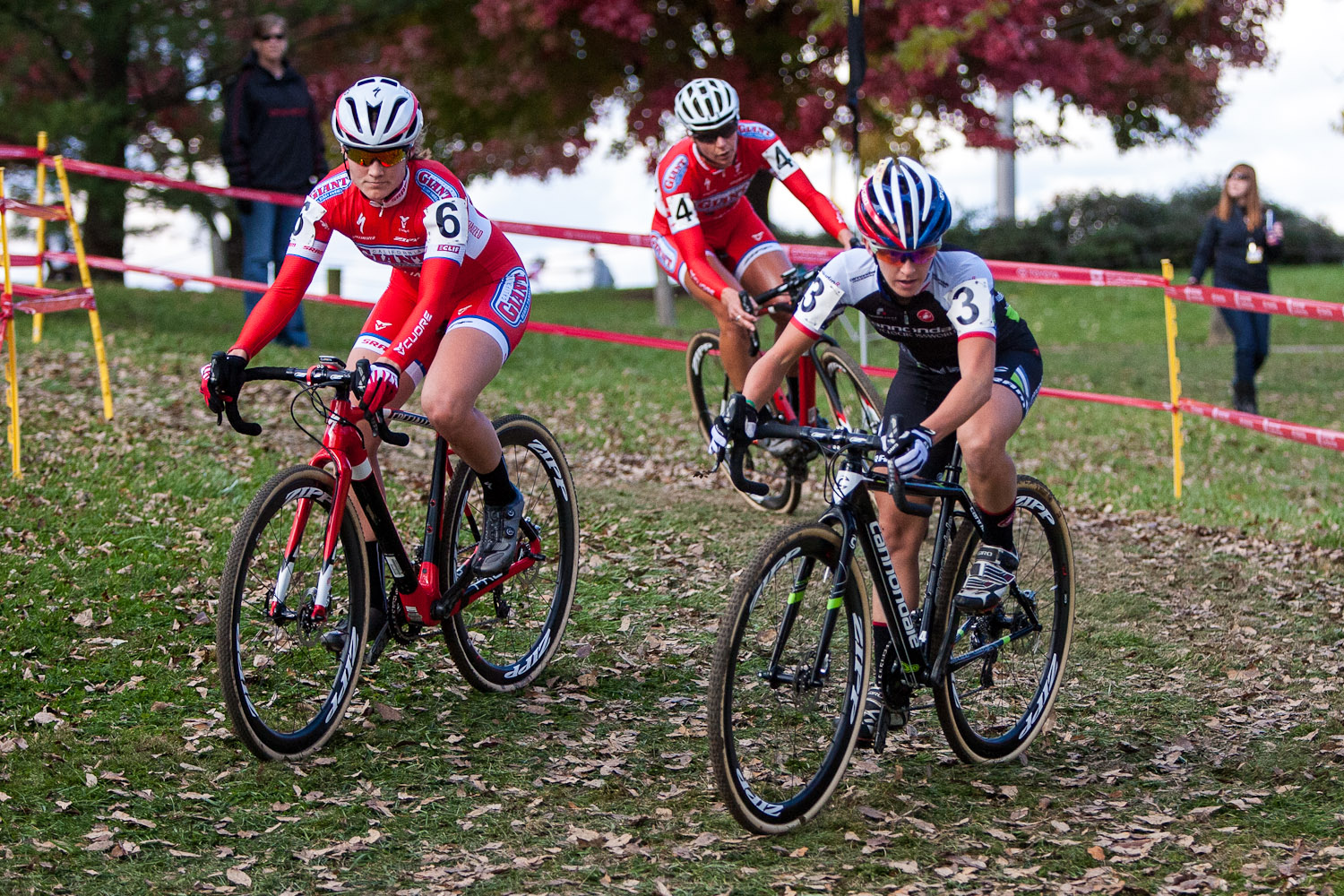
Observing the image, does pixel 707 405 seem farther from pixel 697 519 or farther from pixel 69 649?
pixel 69 649

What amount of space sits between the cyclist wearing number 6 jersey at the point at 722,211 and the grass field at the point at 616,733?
4.63ft

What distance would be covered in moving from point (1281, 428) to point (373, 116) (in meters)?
6.08

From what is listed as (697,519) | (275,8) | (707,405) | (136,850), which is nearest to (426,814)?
(136,850)

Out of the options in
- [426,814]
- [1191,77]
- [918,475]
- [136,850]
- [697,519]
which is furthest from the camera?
[1191,77]

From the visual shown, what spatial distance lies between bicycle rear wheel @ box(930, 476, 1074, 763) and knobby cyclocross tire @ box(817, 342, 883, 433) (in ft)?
8.44

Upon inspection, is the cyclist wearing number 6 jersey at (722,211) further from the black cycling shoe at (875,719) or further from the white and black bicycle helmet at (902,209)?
the black cycling shoe at (875,719)

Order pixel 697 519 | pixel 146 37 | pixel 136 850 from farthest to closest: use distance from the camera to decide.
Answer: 1. pixel 146 37
2. pixel 697 519
3. pixel 136 850

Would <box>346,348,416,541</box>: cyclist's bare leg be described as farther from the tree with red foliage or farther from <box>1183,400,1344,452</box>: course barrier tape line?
the tree with red foliage

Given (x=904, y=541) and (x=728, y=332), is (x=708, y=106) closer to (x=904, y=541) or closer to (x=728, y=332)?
(x=728, y=332)

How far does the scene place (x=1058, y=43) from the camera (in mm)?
17906

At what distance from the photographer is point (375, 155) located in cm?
510

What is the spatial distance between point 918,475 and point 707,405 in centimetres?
399

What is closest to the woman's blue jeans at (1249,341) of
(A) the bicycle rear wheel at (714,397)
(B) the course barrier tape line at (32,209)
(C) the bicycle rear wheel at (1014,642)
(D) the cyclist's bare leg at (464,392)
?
(A) the bicycle rear wheel at (714,397)

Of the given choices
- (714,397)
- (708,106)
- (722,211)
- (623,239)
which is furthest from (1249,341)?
(708,106)
